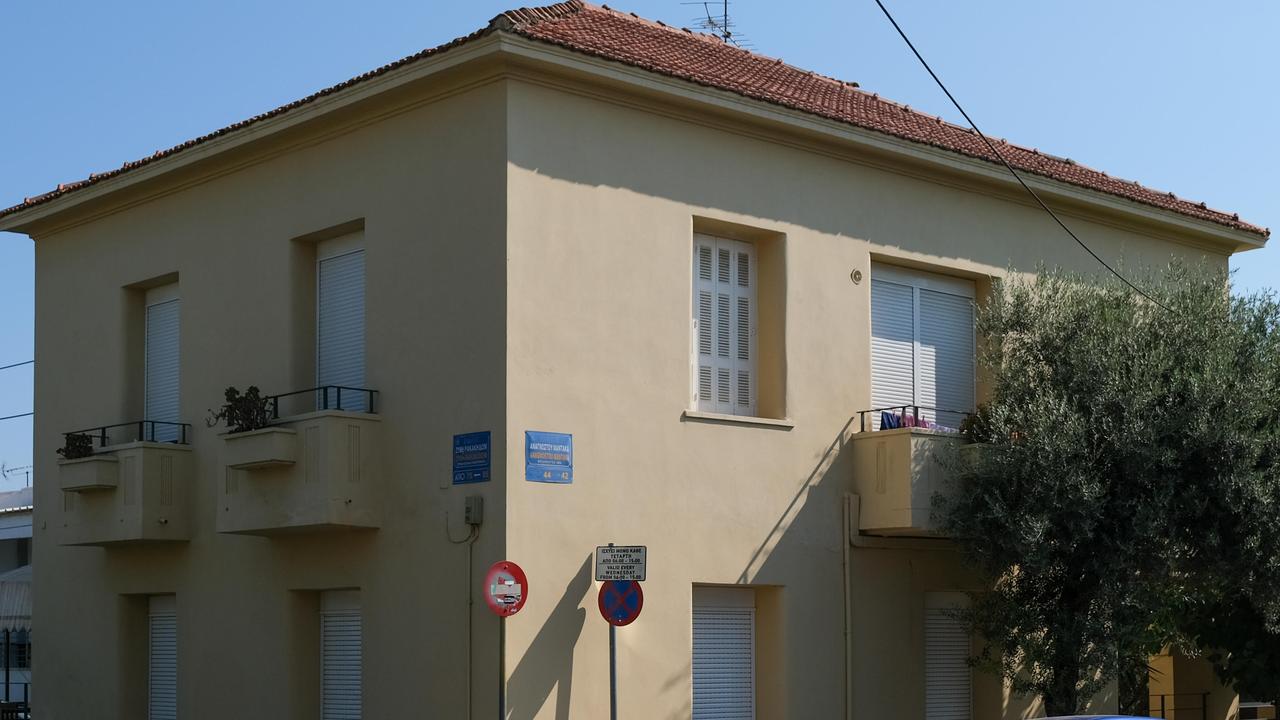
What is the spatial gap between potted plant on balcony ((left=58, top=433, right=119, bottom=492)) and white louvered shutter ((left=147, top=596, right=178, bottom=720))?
5.73ft

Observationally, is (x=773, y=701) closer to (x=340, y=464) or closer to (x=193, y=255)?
(x=340, y=464)

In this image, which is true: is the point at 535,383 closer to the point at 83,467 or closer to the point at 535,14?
the point at 535,14

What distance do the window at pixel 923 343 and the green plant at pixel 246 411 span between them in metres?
7.06

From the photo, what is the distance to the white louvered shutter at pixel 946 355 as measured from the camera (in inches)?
774

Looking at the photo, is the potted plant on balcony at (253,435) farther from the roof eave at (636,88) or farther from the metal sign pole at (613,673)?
the metal sign pole at (613,673)

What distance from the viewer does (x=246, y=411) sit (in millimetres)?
17250

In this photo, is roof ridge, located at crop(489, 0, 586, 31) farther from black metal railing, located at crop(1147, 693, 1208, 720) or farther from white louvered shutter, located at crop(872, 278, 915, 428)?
black metal railing, located at crop(1147, 693, 1208, 720)

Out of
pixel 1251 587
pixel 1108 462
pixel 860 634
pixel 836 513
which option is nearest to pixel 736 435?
pixel 836 513

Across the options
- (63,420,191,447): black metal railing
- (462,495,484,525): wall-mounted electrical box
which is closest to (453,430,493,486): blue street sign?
(462,495,484,525): wall-mounted electrical box

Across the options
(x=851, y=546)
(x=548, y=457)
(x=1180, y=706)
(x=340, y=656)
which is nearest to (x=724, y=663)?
(x=851, y=546)

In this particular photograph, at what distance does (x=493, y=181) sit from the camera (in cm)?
1581

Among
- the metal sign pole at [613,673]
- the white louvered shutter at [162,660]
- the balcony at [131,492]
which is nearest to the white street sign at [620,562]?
the metal sign pole at [613,673]

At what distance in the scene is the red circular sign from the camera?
14.3 m

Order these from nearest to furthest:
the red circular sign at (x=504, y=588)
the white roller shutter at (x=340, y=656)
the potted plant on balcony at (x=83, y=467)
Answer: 1. the red circular sign at (x=504, y=588)
2. the white roller shutter at (x=340, y=656)
3. the potted plant on balcony at (x=83, y=467)
